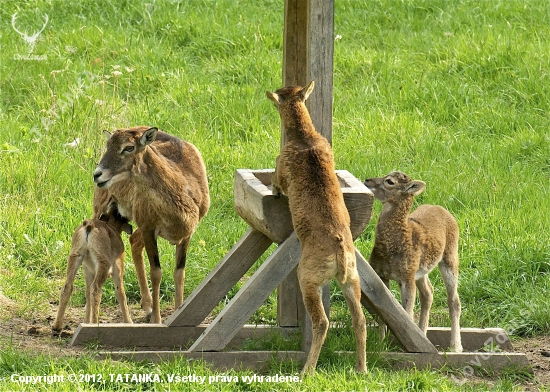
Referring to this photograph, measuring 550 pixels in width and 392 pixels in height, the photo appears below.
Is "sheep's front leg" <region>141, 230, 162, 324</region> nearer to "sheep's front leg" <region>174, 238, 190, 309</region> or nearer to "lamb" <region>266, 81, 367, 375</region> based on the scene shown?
"sheep's front leg" <region>174, 238, 190, 309</region>

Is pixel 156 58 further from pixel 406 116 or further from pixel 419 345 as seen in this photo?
pixel 419 345

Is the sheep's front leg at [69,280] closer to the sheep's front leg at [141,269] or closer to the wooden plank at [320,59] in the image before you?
the sheep's front leg at [141,269]

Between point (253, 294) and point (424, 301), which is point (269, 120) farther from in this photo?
point (253, 294)

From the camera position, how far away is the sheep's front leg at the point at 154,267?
697 centimetres

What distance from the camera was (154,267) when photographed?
707 centimetres

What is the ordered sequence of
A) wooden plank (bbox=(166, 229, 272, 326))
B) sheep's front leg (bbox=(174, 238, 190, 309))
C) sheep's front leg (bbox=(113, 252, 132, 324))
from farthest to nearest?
sheep's front leg (bbox=(174, 238, 190, 309)), sheep's front leg (bbox=(113, 252, 132, 324)), wooden plank (bbox=(166, 229, 272, 326))

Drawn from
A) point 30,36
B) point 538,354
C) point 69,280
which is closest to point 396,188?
point 538,354

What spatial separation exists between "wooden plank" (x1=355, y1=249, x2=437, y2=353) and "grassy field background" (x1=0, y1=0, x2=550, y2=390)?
296 millimetres

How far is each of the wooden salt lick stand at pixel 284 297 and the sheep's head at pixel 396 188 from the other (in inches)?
8.5

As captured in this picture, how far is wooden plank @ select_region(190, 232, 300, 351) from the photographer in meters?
6.00

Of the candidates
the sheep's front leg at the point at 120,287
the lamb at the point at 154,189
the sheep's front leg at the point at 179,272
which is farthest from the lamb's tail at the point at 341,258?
the sheep's front leg at the point at 120,287

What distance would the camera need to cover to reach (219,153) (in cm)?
976

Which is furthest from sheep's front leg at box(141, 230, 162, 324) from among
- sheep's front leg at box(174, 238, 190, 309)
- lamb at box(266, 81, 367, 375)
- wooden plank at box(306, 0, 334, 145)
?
wooden plank at box(306, 0, 334, 145)

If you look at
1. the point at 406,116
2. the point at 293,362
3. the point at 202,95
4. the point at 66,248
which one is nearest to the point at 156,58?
the point at 202,95
